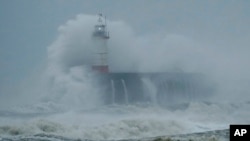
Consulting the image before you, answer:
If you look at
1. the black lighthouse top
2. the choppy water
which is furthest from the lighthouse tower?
the choppy water

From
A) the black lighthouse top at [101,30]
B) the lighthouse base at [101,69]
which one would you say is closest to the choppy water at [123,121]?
the lighthouse base at [101,69]

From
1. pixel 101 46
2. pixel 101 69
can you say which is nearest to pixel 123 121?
pixel 101 69

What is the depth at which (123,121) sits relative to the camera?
6.15 metres

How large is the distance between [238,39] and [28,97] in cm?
307

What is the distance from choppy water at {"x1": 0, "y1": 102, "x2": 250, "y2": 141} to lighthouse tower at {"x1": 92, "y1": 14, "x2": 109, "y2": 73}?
57cm

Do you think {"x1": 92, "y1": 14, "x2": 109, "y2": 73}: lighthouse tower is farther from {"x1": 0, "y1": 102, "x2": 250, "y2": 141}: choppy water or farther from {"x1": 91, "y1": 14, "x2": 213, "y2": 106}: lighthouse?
{"x1": 0, "y1": 102, "x2": 250, "y2": 141}: choppy water

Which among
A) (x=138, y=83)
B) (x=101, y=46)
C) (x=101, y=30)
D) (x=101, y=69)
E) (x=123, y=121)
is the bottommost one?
(x=123, y=121)

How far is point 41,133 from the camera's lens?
5934 millimetres

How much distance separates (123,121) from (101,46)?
42.0 inches

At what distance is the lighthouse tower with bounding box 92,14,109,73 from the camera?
6.14 metres

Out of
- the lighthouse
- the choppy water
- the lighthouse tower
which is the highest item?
the lighthouse tower

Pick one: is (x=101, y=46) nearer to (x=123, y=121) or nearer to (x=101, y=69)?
(x=101, y=69)

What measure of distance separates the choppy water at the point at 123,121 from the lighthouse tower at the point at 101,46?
568mm

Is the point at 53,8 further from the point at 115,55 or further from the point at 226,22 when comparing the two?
the point at 226,22
